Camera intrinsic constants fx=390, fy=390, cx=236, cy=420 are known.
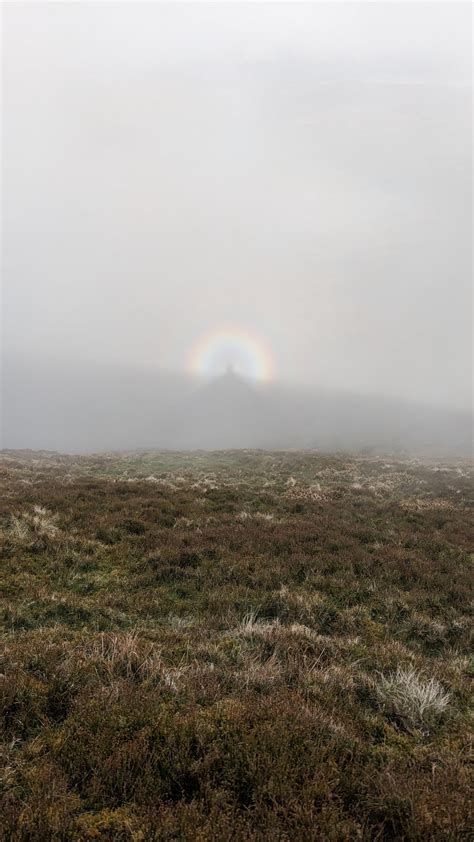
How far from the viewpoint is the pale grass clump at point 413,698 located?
485cm

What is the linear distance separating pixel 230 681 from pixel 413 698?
236 centimetres

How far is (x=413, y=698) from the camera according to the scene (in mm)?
5020

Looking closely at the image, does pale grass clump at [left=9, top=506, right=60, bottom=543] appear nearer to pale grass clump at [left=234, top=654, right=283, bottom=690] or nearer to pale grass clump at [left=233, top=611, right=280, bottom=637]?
pale grass clump at [left=233, top=611, right=280, bottom=637]

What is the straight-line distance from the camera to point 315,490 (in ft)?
67.7

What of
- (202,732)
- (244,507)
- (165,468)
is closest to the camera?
(202,732)

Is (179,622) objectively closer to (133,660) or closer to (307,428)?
(133,660)

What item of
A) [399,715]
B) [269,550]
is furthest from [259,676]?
[269,550]

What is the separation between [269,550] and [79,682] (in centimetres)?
674

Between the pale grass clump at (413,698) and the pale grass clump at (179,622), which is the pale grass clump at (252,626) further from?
the pale grass clump at (413,698)

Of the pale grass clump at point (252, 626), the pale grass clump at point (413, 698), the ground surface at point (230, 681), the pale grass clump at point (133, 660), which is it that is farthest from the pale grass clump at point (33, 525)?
the pale grass clump at point (413, 698)

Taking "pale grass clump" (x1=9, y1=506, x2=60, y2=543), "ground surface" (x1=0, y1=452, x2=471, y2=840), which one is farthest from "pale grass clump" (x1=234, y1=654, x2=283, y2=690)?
"pale grass clump" (x1=9, y1=506, x2=60, y2=543)

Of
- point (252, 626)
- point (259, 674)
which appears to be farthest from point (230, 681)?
point (252, 626)

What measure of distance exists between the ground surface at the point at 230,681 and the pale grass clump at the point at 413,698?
2 cm

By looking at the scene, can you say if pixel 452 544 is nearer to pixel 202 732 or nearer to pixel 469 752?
pixel 469 752
